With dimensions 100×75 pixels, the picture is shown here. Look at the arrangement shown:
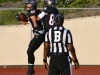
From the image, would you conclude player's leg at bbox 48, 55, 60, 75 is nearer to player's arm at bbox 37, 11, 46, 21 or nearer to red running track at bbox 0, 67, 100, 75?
player's arm at bbox 37, 11, 46, 21

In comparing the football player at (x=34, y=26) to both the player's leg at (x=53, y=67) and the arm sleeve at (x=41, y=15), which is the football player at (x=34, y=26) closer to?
the arm sleeve at (x=41, y=15)

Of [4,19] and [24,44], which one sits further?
[4,19]

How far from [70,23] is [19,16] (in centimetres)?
420

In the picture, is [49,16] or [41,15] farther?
[49,16]

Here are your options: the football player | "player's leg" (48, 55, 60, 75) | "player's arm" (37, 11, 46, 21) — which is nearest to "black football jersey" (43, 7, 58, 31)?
"player's arm" (37, 11, 46, 21)

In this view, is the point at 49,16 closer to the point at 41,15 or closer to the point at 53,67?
the point at 41,15

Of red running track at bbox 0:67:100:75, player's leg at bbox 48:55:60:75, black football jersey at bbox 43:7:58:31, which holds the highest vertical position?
black football jersey at bbox 43:7:58:31

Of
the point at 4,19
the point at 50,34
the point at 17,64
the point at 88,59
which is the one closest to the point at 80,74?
the point at 88,59

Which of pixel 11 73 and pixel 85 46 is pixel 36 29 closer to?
pixel 11 73

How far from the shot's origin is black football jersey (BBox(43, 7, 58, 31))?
11.1 m

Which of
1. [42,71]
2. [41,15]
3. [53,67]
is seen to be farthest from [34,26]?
[42,71]

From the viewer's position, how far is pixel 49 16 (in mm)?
11219

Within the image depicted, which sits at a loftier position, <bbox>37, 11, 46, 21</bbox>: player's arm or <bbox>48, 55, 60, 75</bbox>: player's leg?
<bbox>37, 11, 46, 21</bbox>: player's arm

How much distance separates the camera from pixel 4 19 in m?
17.2
